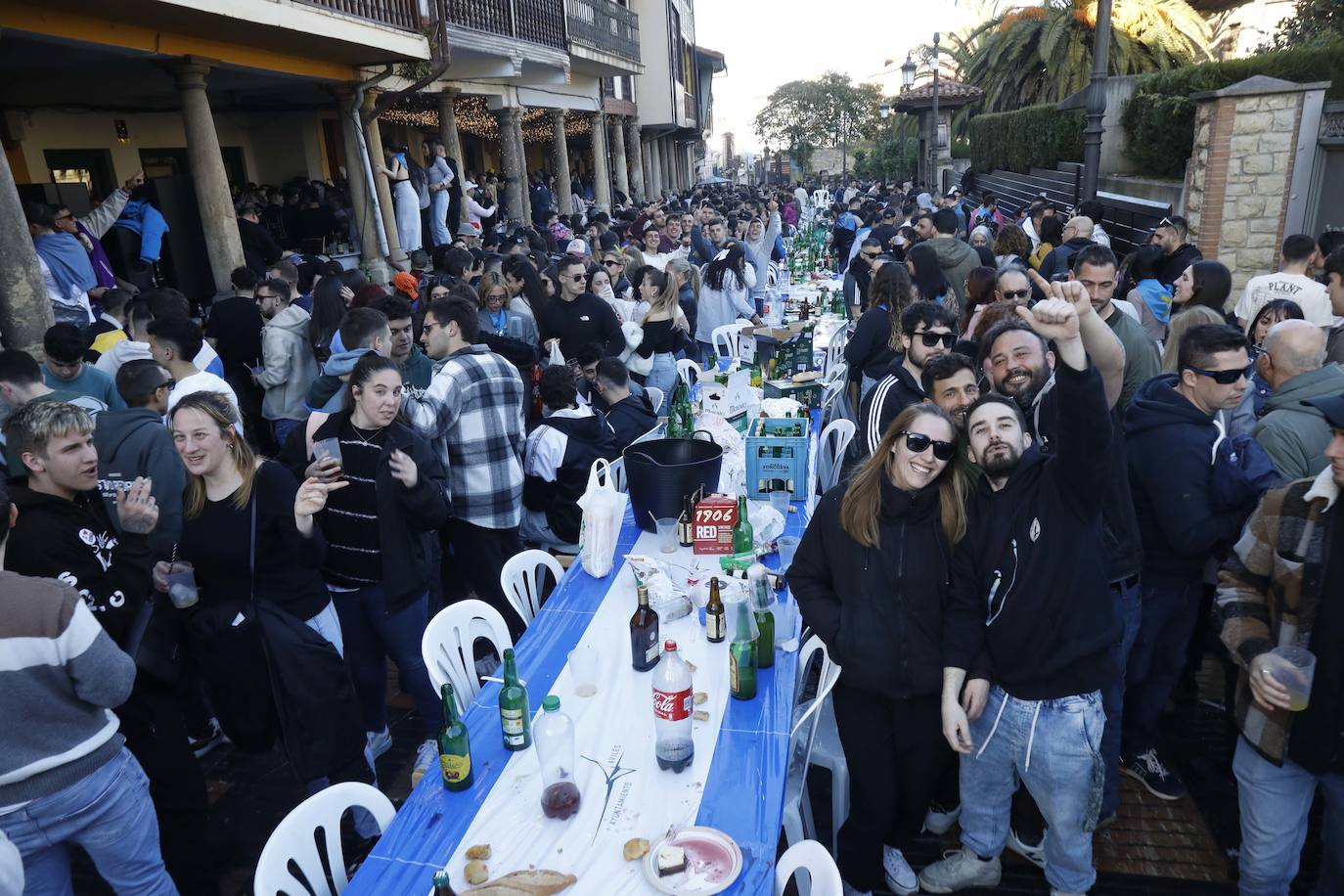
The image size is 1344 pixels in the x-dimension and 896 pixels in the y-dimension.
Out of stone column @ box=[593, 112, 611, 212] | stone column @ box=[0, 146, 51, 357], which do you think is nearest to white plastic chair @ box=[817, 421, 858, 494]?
stone column @ box=[0, 146, 51, 357]

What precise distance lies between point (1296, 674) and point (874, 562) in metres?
1.30

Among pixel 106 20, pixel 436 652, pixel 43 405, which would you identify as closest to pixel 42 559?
pixel 43 405

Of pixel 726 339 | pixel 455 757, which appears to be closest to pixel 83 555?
pixel 455 757

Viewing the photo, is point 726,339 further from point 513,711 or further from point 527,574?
point 513,711

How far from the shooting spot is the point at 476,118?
75.3ft

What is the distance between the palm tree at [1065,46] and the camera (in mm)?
18719

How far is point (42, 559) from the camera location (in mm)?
2895

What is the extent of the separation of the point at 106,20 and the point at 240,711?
658 centimetres

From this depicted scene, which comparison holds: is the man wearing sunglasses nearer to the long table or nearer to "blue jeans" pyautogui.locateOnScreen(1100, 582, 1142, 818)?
"blue jeans" pyautogui.locateOnScreen(1100, 582, 1142, 818)

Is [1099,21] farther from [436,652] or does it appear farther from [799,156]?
[799,156]

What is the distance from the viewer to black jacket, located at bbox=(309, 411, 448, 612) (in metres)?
3.75

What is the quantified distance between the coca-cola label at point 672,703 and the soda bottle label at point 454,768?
2.10ft

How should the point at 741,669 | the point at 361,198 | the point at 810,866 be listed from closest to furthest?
the point at 810,866
the point at 741,669
the point at 361,198

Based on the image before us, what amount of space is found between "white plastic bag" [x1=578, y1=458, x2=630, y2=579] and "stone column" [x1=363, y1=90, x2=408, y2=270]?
9.30m
